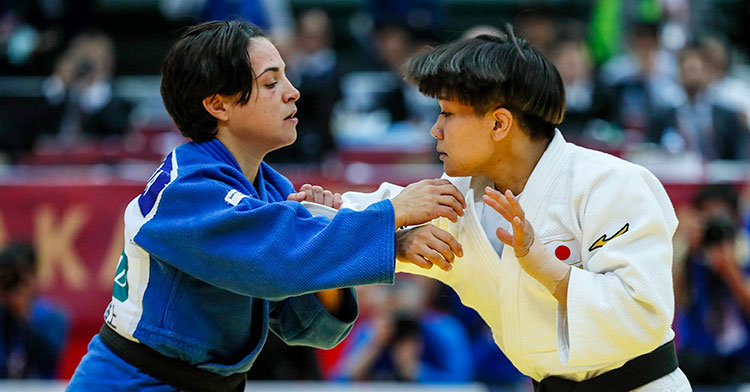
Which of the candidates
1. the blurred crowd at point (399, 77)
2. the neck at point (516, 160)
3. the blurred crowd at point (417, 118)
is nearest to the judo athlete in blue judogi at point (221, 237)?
the neck at point (516, 160)

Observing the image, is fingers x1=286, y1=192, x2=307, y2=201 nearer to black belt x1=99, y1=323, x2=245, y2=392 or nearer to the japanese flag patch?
black belt x1=99, y1=323, x2=245, y2=392

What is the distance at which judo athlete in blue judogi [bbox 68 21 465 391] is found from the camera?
2486 mm

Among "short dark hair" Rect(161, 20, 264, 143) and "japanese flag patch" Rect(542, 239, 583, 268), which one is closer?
"japanese flag patch" Rect(542, 239, 583, 268)

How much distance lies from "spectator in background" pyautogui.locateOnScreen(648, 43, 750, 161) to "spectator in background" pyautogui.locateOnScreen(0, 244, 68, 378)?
458 centimetres

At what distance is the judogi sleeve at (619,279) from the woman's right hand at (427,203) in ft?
1.17

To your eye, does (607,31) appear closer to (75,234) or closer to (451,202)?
(75,234)

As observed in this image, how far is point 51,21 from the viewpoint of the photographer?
32.2 ft

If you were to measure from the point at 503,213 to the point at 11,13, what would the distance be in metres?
8.95

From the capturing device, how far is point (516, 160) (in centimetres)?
269

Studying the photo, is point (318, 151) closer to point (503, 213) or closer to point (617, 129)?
point (617, 129)

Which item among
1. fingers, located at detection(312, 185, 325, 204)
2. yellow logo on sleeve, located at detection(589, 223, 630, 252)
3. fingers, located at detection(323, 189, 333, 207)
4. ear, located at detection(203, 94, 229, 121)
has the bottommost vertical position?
yellow logo on sleeve, located at detection(589, 223, 630, 252)

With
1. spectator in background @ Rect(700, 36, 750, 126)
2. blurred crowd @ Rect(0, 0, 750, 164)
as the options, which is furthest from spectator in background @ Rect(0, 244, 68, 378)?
spectator in background @ Rect(700, 36, 750, 126)

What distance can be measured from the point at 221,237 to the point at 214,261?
0.07 meters

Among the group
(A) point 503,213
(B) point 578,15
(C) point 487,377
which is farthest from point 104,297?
(B) point 578,15
